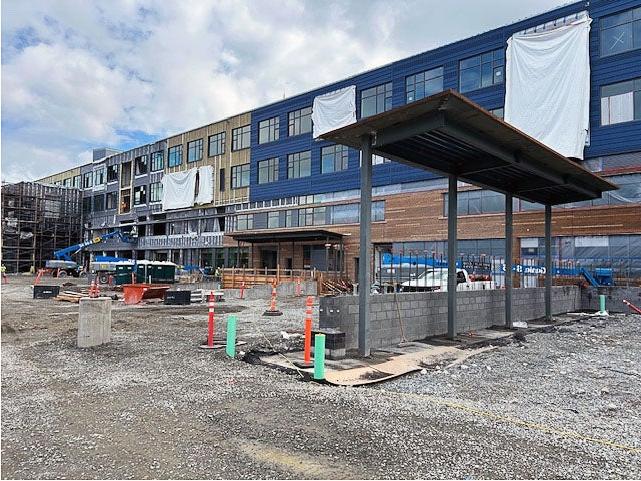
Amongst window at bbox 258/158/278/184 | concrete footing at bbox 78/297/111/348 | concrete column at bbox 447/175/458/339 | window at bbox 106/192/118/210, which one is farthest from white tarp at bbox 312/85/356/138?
window at bbox 106/192/118/210

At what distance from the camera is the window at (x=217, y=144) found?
58031mm

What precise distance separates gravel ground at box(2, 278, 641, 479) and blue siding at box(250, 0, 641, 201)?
2366 cm

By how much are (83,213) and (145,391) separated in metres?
81.8

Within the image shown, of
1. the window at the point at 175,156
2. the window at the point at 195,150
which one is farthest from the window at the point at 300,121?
the window at the point at 175,156

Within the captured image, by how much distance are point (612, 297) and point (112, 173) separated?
7000 cm

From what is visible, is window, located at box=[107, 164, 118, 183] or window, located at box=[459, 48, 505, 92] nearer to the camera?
window, located at box=[459, 48, 505, 92]

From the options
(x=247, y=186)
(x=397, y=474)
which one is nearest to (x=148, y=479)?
(x=397, y=474)

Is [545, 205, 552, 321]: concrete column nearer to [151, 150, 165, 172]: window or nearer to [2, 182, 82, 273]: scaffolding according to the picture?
[151, 150, 165, 172]: window

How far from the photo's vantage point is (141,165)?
7056 cm

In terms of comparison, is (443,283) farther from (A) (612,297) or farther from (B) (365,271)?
(B) (365,271)

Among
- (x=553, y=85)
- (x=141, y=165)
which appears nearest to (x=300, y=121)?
(x=553, y=85)

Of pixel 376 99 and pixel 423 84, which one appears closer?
pixel 423 84

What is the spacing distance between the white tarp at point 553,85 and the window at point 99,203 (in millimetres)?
63497

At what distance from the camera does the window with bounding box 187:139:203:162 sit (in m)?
60.6
